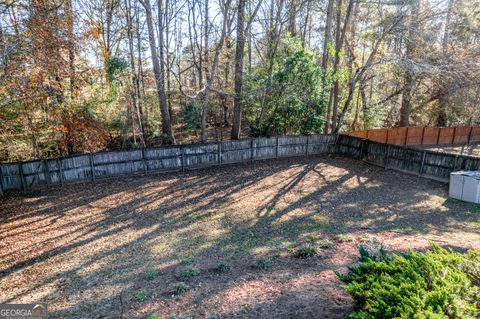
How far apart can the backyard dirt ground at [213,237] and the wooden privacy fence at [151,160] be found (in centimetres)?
55

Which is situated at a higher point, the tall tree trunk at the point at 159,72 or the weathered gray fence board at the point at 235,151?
the tall tree trunk at the point at 159,72

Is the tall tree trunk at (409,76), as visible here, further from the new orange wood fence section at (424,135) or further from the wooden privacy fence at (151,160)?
the wooden privacy fence at (151,160)

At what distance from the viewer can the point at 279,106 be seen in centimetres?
1548

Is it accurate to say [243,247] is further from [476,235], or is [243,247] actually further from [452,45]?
[452,45]

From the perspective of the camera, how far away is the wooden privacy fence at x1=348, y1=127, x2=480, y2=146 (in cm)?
1841

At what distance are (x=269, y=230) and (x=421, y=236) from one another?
3762 millimetres

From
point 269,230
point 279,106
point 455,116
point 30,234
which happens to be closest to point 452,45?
point 455,116

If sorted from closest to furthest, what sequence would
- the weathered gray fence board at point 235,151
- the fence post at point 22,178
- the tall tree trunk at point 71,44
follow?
1. the tall tree trunk at point 71,44
2. the fence post at point 22,178
3. the weathered gray fence board at point 235,151

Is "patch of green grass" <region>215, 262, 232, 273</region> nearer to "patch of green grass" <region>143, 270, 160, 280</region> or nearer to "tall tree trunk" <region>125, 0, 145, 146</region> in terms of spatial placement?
"patch of green grass" <region>143, 270, 160, 280</region>

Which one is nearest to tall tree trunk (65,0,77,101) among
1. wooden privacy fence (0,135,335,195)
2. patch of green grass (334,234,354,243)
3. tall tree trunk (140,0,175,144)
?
wooden privacy fence (0,135,335,195)

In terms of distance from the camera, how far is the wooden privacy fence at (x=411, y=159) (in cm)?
1124

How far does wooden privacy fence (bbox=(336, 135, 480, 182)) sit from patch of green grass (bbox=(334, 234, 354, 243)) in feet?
23.7

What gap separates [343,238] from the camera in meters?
6.86

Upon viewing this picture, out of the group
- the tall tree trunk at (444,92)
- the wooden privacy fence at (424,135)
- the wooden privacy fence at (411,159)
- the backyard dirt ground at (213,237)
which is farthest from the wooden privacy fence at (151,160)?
the tall tree trunk at (444,92)
